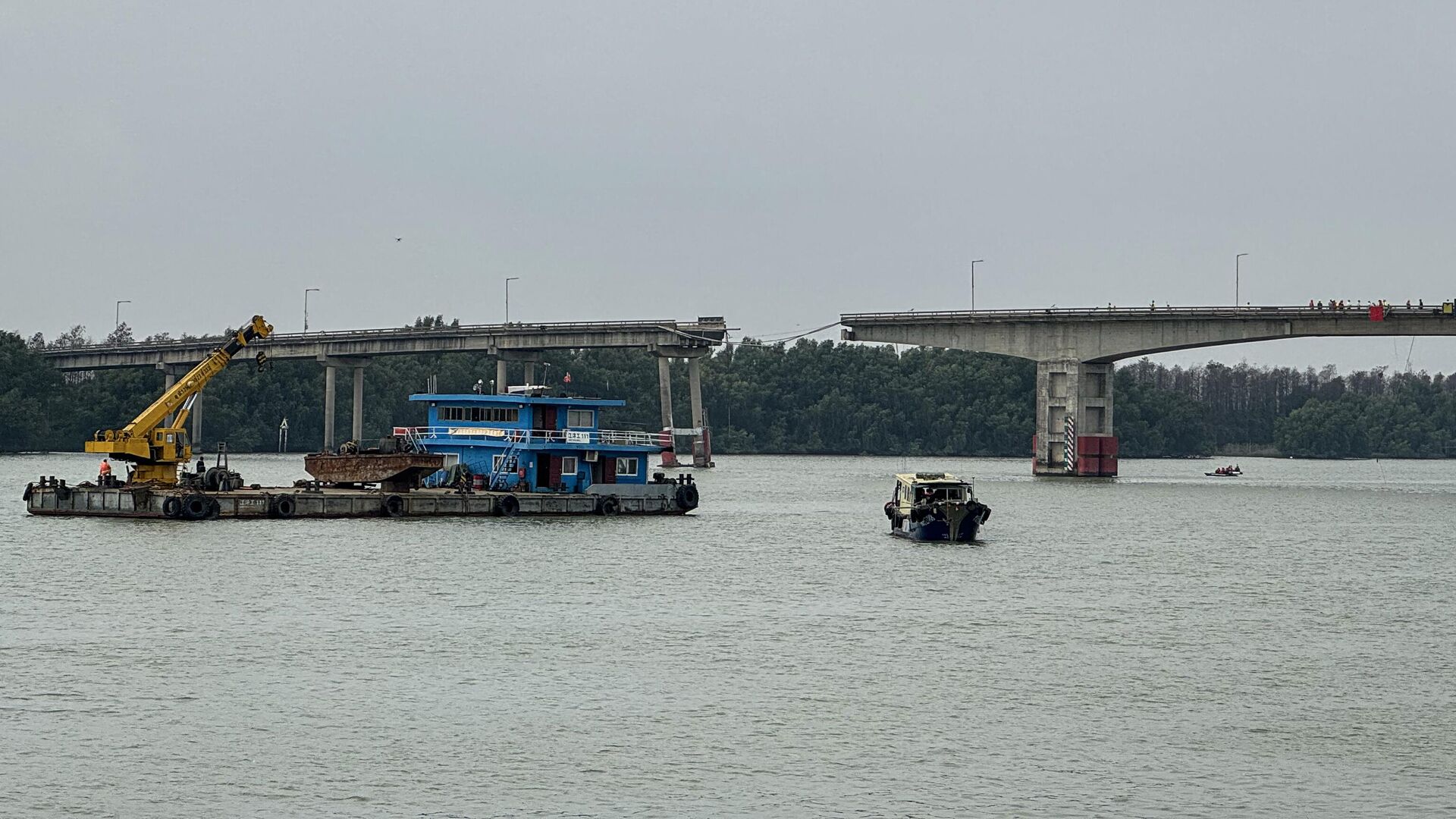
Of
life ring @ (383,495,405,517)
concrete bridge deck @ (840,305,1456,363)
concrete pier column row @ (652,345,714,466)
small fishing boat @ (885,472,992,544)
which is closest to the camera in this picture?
small fishing boat @ (885,472,992,544)

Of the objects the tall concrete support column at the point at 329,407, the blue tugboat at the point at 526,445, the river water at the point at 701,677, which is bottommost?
the river water at the point at 701,677

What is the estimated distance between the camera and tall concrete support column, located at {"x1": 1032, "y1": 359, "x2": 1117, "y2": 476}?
13675cm

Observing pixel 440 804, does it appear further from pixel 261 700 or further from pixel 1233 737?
pixel 1233 737

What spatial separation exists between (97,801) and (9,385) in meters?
181

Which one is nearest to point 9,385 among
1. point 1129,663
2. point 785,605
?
point 785,605

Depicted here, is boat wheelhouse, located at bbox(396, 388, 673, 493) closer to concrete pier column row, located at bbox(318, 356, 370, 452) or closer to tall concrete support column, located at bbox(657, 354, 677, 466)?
tall concrete support column, located at bbox(657, 354, 677, 466)

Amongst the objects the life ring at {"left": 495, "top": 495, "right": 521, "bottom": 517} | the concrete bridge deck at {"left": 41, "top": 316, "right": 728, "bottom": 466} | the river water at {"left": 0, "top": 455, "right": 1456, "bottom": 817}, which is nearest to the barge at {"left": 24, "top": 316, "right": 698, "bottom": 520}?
the life ring at {"left": 495, "top": 495, "right": 521, "bottom": 517}

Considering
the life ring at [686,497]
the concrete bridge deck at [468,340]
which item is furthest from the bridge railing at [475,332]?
the life ring at [686,497]

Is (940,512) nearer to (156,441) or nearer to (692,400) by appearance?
(156,441)

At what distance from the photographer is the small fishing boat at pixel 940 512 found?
7494 centimetres

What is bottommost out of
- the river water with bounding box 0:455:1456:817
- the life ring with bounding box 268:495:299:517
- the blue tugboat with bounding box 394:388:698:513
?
the river water with bounding box 0:455:1456:817

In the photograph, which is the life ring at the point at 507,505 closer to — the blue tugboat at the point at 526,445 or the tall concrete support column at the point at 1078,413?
the blue tugboat at the point at 526,445

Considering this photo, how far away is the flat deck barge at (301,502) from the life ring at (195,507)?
1.2 inches

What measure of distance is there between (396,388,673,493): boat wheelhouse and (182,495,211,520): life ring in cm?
1074
